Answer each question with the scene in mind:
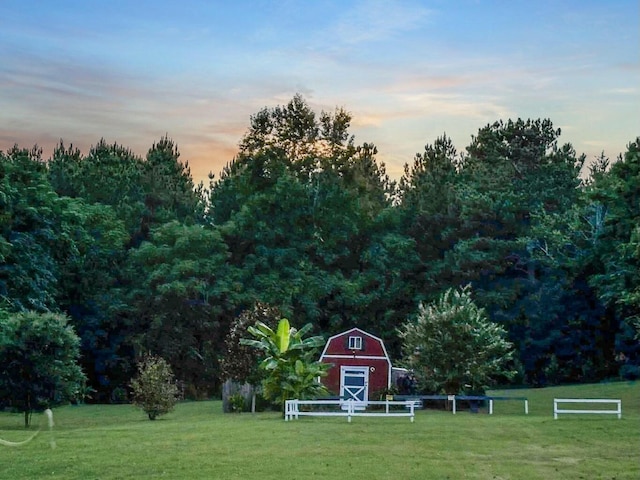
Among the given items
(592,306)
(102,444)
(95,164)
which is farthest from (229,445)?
(95,164)

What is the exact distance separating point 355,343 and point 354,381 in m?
1.86

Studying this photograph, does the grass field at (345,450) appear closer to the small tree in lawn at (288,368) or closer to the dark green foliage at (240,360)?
the small tree in lawn at (288,368)

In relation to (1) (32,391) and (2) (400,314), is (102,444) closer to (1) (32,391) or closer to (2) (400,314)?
(1) (32,391)

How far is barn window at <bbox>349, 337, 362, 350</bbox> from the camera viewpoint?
156 feet

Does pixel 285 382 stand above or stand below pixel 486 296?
below

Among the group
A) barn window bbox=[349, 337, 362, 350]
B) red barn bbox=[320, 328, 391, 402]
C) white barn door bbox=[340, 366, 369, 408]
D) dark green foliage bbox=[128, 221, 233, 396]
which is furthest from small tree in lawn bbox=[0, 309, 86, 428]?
dark green foliage bbox=[128, 221, 233, 396]

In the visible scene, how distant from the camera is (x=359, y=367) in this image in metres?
47.3

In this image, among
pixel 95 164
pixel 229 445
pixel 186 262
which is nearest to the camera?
pixel 229 445

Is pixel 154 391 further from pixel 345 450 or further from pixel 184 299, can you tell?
pixel 184 299

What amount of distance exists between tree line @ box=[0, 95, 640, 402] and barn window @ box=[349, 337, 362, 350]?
1251 centimetres

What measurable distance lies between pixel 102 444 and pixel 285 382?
36.7 feet

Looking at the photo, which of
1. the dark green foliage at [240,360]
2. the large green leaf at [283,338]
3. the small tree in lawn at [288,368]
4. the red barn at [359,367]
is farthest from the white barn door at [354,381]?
the large green leaf at [283,338]

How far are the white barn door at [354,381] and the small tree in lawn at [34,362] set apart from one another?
13784 mm

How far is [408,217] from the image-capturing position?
220 feet
